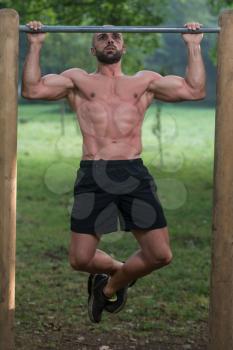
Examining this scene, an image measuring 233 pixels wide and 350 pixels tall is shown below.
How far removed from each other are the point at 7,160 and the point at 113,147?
70cm

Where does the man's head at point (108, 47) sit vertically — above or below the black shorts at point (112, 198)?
above

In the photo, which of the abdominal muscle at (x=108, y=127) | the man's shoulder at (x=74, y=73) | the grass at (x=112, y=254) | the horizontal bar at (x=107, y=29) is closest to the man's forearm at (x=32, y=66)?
the horizontal bar at (x=107, y=29)

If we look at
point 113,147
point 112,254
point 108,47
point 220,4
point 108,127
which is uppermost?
→ point 220,4

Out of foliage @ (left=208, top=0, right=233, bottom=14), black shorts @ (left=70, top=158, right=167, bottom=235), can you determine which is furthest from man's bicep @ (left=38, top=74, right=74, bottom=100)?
foliage @ (left=208, top=0, right=233, bottom=14)

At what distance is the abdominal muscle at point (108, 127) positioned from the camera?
5.27 meters

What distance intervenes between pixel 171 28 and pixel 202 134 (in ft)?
84.5

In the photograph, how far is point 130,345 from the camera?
262 inches

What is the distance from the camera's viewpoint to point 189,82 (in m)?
5.24

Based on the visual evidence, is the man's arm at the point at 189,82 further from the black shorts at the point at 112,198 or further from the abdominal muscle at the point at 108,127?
the black shorts at the point at 112,198

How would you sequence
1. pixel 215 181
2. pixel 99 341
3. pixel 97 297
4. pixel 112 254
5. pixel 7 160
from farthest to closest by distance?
1. pixel 112 254
2. pixel 99 341
3. pixel 97 297
4. pixel 215 181
5. pixel 7 160

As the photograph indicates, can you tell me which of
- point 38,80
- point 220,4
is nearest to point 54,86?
point 38,80

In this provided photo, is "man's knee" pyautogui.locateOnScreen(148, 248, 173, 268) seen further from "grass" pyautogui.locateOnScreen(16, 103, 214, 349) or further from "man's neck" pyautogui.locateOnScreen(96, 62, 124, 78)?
"grass" pyautogui.locateOnScreen(16, 103, 214, 349)

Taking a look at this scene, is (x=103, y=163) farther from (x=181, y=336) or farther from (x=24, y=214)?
(x=24, y=214)

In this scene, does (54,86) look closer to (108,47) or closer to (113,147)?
(108,47)
